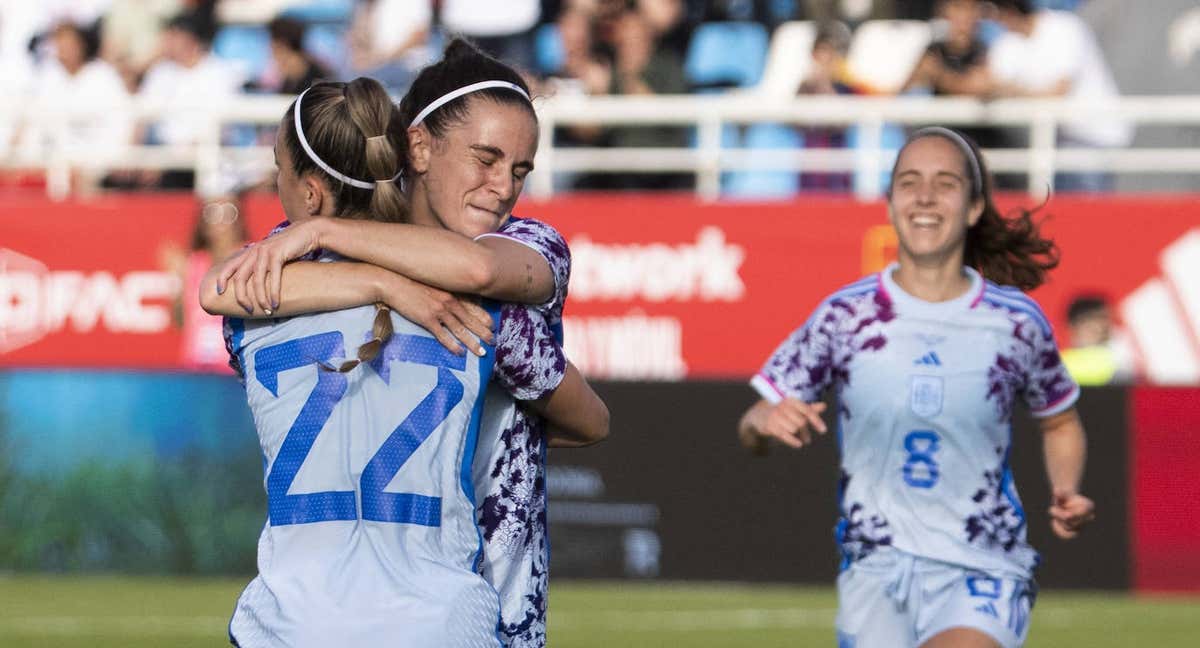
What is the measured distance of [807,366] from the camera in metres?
5.79

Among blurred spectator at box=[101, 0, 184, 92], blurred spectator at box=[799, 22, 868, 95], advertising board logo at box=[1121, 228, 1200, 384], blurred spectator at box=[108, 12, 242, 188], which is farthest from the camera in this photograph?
blurred spectator at box=[101, 0, 184, 92]

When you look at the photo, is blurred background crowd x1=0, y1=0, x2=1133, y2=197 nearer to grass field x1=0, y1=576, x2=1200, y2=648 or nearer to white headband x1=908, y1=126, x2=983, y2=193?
grass field x1=0, y1=576, x2=1200, y2=648

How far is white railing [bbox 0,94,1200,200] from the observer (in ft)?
45.1

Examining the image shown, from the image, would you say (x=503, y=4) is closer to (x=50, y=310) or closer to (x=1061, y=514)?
(x=50, y=310)

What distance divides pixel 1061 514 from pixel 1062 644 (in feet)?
15.2

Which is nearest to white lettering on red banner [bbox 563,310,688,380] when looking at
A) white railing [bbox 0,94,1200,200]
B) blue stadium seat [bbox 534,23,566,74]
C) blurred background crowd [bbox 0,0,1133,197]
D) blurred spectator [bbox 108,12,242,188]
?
white railing [bbox 0,94,1200,200]

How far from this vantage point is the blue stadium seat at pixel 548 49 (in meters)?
15.6

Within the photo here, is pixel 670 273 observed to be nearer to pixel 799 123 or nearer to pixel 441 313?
pixel 799 123

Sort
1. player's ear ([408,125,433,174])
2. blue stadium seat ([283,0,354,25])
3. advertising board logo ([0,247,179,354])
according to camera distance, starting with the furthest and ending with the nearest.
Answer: blue stadium seat ([283,0,354,25]) → advertising board logo ([0,247,179,354]) → player's ear ([408,125,433,174])

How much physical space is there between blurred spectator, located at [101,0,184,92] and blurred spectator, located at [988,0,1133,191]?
6.93 m

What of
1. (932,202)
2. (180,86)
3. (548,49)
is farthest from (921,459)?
(180,86)

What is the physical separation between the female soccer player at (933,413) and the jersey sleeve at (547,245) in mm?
1392

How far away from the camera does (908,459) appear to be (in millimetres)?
5535

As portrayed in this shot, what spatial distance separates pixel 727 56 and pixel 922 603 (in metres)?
10.2
